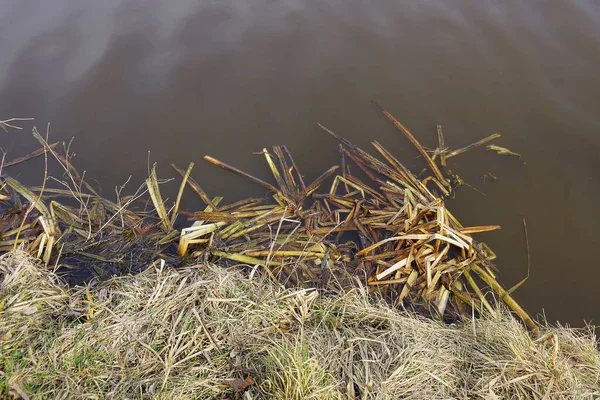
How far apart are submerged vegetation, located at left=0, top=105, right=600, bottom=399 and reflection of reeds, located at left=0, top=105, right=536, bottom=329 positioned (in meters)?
0.01

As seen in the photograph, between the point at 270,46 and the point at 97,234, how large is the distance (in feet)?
8.54

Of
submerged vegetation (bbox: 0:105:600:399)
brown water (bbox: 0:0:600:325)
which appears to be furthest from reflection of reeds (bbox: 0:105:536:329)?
brown water (bbox: 0:0:600:325)

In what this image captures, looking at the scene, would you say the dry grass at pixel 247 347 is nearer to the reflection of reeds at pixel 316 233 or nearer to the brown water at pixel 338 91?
the reflection of reeds at pixel 316 233

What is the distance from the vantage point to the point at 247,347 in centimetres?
254

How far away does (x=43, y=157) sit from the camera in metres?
3.98

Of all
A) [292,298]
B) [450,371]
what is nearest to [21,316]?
[292,298]

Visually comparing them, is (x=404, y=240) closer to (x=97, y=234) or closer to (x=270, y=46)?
(x=97, y=234)

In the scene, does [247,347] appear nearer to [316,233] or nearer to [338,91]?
[316,233]

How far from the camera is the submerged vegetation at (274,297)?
94.5 inches

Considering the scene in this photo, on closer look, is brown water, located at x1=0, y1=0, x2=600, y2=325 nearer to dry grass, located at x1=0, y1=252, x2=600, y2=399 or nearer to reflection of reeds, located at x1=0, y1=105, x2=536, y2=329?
reflection of reeds, located at x1=0, y1=105, x2=536, y2=329

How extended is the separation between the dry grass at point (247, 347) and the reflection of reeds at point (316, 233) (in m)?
0.27

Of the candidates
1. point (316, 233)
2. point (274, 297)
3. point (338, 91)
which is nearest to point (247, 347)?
point (274, 297)

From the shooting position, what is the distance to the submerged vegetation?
2400 millimetres

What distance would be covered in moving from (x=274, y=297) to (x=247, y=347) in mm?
369
